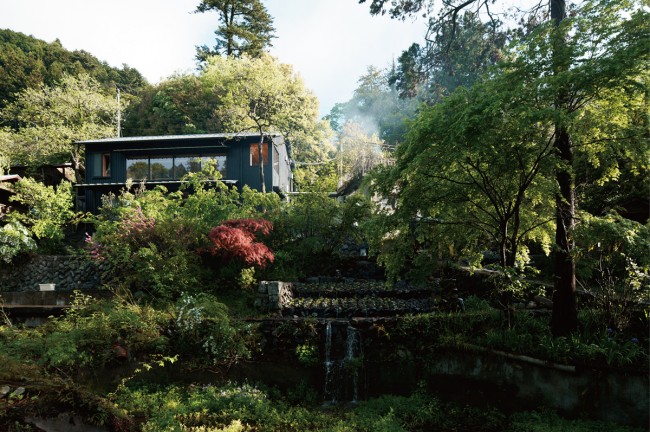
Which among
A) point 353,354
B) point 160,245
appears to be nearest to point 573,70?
point 353,354

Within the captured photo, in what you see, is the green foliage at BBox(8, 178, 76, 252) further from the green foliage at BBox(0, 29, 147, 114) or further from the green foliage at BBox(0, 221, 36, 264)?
the green foliage at BBox(0, 29, 147, 114)

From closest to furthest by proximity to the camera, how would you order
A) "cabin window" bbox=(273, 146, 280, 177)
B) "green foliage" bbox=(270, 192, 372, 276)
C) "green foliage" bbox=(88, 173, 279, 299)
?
"green foliage" bbox=(88, 173, 279, 299), "green foliage" bbox=(270, 192, 372, 276), "cabin window" bbox=(273, 146, 280, 177)

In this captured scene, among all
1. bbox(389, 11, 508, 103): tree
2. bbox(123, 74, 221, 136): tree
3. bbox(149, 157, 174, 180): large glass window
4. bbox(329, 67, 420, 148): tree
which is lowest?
bbox(149, 157, 174, 180): large glass window

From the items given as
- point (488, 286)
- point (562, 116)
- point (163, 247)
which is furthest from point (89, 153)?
point (562, 116)

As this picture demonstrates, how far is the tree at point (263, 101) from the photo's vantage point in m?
25.2

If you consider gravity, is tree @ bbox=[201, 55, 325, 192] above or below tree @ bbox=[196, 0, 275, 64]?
below

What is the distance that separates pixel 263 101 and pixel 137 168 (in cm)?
865

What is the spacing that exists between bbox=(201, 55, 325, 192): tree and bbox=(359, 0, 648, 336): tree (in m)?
16.7

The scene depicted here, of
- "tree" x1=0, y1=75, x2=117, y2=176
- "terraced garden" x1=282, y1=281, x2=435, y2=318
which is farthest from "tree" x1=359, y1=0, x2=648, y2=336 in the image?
"tree" x1=0, y1=75, x2=117, y2=176

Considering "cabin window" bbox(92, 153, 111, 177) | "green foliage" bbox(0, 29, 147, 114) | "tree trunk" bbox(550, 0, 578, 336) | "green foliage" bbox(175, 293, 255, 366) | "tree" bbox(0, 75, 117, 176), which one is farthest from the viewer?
"green foliage" bbox(0, 29, 147, 114)

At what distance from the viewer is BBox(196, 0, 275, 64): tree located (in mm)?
36531

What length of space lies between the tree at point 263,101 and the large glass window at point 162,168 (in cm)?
496

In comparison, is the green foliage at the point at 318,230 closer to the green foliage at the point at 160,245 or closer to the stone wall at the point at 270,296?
the green foliage at the point at 160,245

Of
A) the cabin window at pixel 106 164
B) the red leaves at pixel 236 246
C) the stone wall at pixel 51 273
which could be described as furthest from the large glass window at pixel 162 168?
the red leaves at pixel 236 246
